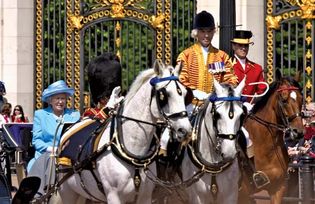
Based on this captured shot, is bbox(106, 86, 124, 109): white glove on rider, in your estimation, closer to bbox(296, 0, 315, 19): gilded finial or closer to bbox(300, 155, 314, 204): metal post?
bbox(300, 155, 314, 204): metal post

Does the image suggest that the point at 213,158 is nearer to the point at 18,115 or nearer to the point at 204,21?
the point at 204,21

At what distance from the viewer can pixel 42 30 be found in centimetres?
2206

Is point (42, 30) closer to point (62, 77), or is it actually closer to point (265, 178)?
point (62, 77)

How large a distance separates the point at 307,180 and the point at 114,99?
3.50 metres

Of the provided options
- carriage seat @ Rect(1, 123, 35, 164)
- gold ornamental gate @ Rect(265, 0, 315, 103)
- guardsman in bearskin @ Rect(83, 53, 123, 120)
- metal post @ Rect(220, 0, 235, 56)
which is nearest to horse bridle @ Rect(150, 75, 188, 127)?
guardsman in bearskin @ Rect(83, 53, 123, 120)

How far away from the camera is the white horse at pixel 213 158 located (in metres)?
11.4

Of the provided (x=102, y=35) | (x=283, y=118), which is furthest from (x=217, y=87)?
(x=102, y=35)

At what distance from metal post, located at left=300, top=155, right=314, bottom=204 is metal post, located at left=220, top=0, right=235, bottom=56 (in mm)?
1516

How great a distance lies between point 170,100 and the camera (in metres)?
10.9

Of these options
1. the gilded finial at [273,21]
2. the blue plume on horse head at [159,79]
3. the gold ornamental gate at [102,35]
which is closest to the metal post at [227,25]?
the blue plume on horse head at [159,79]

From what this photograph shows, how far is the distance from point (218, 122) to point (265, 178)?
79.3 inches

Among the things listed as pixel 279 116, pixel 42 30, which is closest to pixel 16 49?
pixel 42 30

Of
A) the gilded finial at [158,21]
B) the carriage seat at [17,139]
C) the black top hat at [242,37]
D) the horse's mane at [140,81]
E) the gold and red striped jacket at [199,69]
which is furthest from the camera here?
the gilded finial at [158,21]

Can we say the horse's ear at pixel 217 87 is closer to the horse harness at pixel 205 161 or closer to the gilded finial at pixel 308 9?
the horse harness at pixel 205 161
